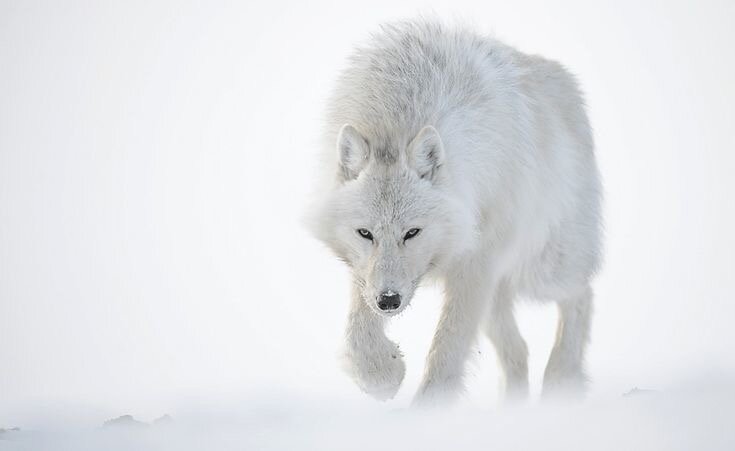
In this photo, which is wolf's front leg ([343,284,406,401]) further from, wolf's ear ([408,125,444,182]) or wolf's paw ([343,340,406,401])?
wolf's ear ([408,125,444,182])

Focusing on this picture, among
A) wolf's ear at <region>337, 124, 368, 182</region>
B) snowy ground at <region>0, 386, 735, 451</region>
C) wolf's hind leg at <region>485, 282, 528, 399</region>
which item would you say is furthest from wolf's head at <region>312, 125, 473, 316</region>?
wolf's hind leg at <region>485, 282, 528, 399</region>

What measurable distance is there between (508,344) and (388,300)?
2386mm

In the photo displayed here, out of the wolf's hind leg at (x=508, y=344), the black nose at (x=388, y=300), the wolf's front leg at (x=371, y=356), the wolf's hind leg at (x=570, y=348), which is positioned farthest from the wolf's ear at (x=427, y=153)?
the wolf's hind leg at (x=570, y=348)

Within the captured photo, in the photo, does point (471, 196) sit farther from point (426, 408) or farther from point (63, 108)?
point (63, 108)

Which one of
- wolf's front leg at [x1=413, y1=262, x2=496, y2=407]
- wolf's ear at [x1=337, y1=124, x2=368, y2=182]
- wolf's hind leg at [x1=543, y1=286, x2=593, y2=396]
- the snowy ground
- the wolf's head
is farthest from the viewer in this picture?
wolf's hind leg at [x1=543, y1=286, x2=593, y2=396]

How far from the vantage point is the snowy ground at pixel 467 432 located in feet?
11.3

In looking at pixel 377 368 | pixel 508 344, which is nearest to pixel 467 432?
pixel 377 368

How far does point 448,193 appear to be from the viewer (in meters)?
5.53

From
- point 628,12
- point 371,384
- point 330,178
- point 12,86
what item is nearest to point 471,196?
point 330,178

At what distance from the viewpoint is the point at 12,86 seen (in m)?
183

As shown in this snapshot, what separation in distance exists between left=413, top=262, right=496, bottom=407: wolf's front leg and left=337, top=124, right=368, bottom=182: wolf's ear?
0.93 m

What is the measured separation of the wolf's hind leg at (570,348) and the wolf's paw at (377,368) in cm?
163

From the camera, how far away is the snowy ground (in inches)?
136

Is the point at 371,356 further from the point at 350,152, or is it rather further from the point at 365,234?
the point at 350,152
